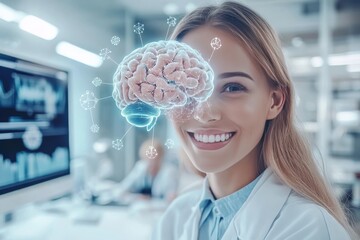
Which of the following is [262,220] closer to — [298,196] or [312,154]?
[298,196]

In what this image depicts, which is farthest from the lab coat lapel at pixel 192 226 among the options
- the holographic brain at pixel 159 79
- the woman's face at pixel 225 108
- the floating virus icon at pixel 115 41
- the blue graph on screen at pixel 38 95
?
the blue graph on screen at pixel 38 95

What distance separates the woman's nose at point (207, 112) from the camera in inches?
21.0

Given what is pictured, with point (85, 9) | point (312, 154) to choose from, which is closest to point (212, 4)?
point (312, 154)

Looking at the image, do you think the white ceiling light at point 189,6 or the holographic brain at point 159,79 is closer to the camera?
the holographic brain at point 159,79

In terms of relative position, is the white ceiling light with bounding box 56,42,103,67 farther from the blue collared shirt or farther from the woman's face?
the blue collared shirt

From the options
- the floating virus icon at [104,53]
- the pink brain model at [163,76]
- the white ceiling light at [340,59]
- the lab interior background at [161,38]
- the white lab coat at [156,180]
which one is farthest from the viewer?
the white ceiling light at [340,59]

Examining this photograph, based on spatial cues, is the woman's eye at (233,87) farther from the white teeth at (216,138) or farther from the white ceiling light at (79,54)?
the white ceiling light at (79,54)

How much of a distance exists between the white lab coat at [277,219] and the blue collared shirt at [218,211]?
0.03 meters

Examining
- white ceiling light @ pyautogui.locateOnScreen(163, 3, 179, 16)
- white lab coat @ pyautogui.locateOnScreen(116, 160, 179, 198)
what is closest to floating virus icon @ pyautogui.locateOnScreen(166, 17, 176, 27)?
white ceiling light @ pyautogui.locateOnScreen(163, 3, 179, 16)

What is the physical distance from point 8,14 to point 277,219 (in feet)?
2.45

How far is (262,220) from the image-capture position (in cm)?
57

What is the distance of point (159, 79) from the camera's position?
462 millimetres

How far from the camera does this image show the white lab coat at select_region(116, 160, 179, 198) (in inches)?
74.3

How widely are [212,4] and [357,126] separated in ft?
8.90
